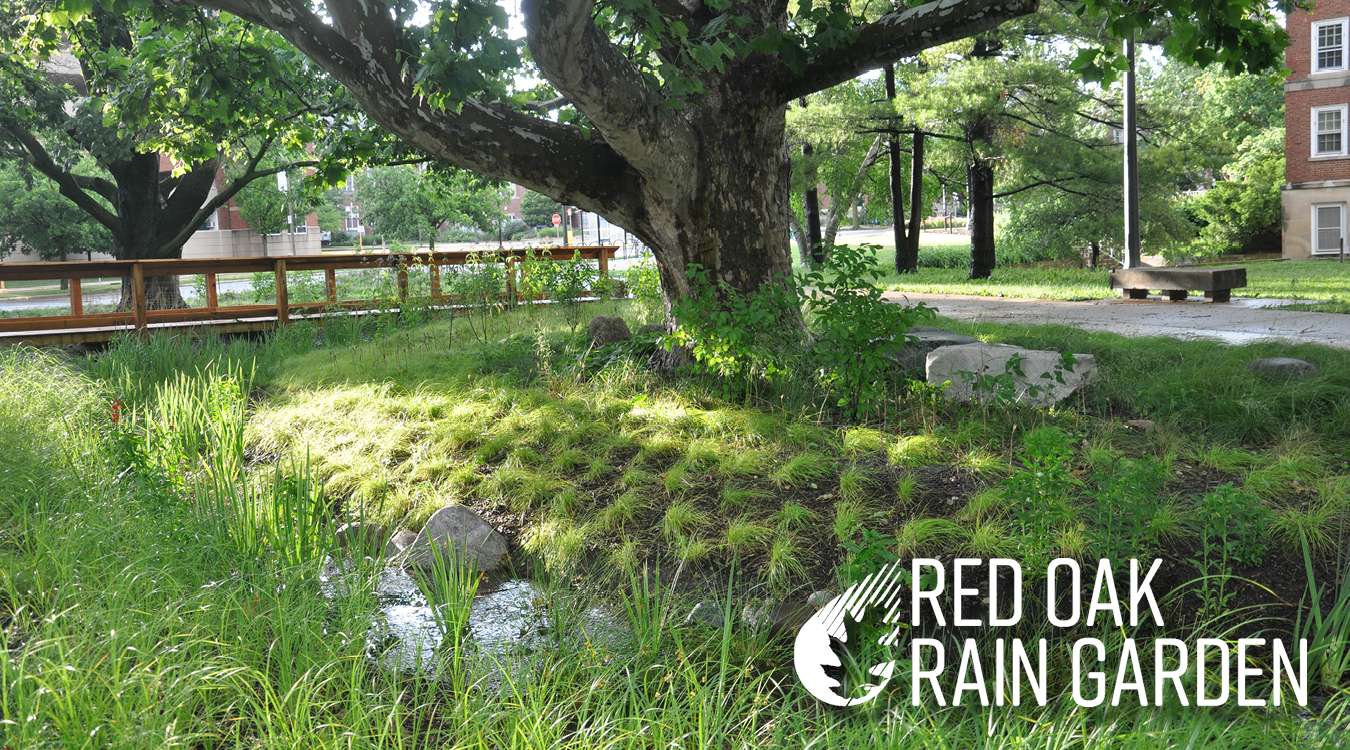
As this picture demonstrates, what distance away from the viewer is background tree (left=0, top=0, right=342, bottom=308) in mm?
8406

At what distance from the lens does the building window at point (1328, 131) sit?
28.5m

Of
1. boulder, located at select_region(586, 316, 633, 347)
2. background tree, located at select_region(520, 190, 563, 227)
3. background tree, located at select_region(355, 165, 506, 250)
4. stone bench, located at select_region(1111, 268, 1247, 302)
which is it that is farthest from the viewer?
background tree, located at select_region(520, 190, 563, 227)

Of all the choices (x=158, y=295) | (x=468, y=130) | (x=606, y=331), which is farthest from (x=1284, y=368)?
(x=158, y=295)

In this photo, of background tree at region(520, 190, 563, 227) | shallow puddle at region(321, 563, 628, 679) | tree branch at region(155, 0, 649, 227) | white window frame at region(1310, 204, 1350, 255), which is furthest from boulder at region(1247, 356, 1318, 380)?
background tree at region(520, 190, 563, 227)

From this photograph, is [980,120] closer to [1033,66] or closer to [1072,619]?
[1033,66]

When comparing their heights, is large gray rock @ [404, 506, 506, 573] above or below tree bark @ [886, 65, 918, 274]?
below

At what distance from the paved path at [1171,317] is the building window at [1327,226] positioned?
19644 mm

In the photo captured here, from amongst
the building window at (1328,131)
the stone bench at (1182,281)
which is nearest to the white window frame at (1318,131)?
the building window at (1328,131)

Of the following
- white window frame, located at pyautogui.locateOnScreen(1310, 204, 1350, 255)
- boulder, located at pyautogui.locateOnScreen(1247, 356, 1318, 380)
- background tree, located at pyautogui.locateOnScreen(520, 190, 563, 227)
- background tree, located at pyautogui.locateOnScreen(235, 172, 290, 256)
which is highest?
background tree, located at pyautogui.locateOnScreen(520, 190, 563, 227)

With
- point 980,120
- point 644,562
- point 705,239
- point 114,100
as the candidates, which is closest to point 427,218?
point 980,120

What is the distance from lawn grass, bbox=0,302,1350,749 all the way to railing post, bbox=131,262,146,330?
3647 millimetres

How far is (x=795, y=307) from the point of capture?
6871 mm

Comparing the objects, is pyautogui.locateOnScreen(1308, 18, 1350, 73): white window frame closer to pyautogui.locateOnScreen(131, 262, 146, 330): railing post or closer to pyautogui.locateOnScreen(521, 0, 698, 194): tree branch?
pyautogui.locateOnScreen(521, 0, 698, 194): tree branch

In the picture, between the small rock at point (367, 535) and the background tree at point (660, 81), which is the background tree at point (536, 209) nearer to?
the background tree at point (660, 81)
